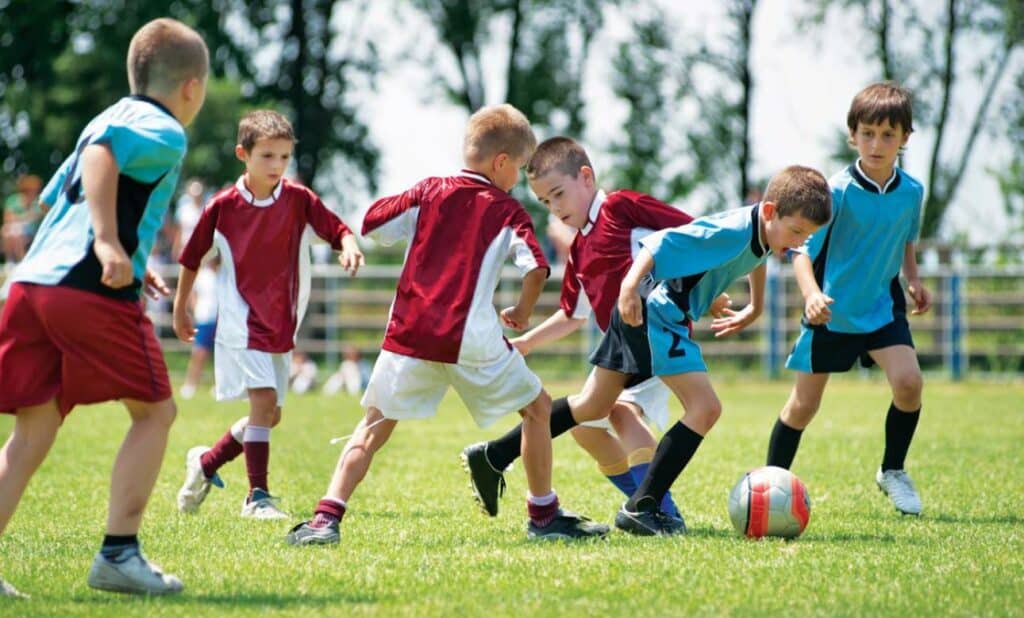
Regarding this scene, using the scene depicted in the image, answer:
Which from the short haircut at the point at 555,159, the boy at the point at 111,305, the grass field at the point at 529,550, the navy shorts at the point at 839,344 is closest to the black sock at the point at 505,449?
the grass field at the point at 529,550

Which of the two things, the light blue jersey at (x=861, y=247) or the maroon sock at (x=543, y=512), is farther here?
the light blue jersey at (x=861, y=247)

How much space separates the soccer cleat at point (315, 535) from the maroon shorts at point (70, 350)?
1273mm

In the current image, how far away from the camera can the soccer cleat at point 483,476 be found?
644 cm

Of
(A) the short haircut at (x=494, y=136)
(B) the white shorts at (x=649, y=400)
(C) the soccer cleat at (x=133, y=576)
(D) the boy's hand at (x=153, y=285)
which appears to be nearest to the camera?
(C) the soccer cleat at (x=133, y=576)

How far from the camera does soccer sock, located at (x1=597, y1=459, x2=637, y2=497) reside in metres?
6.91

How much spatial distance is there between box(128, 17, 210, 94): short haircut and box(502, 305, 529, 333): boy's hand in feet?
5.49

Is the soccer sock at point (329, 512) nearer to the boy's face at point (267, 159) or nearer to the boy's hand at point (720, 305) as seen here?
the boy's hand at point (720, 305)

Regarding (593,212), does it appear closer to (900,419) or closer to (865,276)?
(865,276)

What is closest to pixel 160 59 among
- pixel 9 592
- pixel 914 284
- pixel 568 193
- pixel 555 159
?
pixel 9 592

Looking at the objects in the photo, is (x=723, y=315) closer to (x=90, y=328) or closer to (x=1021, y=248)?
(x=90, y=328)

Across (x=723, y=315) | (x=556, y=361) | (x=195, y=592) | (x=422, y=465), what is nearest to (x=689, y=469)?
(x=422, y=465)

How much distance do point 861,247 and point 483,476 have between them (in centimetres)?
228

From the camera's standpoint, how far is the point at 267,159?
742cm

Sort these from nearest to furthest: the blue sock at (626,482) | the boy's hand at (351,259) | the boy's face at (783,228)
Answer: the boy's face at (783,228)
the boy's hand at (351,259)
the blue sock at (626,482)
